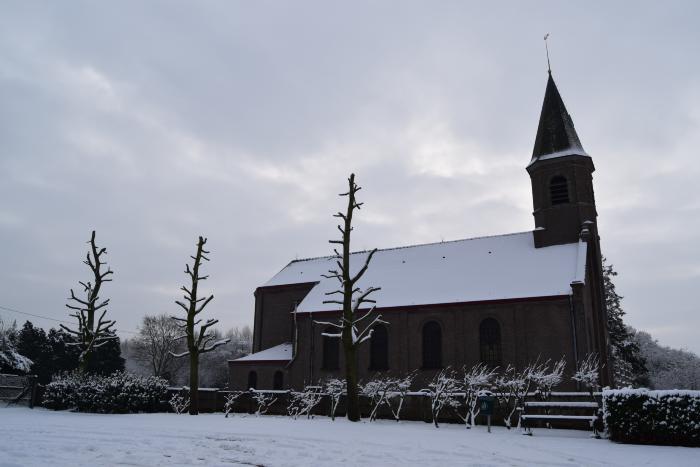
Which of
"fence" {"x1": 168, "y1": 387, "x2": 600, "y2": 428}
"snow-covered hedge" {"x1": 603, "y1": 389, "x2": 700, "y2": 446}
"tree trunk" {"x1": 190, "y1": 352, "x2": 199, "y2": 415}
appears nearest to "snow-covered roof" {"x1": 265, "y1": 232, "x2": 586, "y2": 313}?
"fence" {"x1": 168, "y1": 387, "x2": 600, "y2": 428}

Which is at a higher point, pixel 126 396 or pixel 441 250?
pixel 441 250

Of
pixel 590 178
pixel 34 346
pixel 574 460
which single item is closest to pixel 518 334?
pixel 590 178

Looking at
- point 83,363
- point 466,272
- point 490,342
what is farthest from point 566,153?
point 83,363

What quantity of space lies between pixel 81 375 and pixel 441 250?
857 inches

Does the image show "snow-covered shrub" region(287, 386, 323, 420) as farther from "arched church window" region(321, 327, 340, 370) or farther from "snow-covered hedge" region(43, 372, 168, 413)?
"arched church window" region(321, 327, 340, 370)

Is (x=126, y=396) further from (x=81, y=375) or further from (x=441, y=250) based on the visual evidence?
(x=441, y=250)

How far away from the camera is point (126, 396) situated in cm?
2280

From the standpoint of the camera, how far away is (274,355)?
112ft

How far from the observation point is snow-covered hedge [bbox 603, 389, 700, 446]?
43.3 feet

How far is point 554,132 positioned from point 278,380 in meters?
23.1

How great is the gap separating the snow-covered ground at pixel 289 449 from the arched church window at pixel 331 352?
1744 cm

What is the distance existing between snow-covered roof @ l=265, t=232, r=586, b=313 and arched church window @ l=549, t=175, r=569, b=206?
264cm

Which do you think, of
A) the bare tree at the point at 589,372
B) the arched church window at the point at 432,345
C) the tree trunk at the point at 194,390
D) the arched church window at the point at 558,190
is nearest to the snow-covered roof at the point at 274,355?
the arched church window at the point at 432,345

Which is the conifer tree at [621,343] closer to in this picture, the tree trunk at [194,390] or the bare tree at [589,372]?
the bare tree at [589,372]
